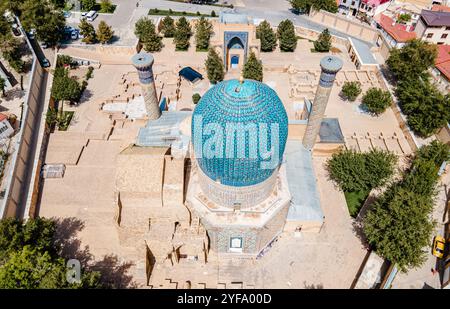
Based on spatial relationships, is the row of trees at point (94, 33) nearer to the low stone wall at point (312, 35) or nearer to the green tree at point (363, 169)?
the low stone wall at point (312, 35)

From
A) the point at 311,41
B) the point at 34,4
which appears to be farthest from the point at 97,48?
the point at 311,41

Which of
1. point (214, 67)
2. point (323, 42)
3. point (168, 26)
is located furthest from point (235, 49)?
point (323, 42)

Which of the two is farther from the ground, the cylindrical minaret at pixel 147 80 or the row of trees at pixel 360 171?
the cylindrical minaret at pixel 147 80

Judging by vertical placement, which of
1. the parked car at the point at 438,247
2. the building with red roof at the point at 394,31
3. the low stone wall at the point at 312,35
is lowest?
the parked car at the point at 438,247

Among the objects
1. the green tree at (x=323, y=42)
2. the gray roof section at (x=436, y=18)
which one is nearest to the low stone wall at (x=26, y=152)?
the green tree at (x=323, y=42)

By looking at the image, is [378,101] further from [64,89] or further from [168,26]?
[64,89]

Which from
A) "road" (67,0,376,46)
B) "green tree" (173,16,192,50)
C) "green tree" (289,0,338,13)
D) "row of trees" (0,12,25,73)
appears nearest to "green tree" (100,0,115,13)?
"road" (67,0,376,46)

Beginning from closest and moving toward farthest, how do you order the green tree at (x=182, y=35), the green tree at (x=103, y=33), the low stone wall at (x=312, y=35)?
the green tree at (x=103, y=33), the green tree at (x=182, y=35), the low stone wall at (x=312, y=35)
